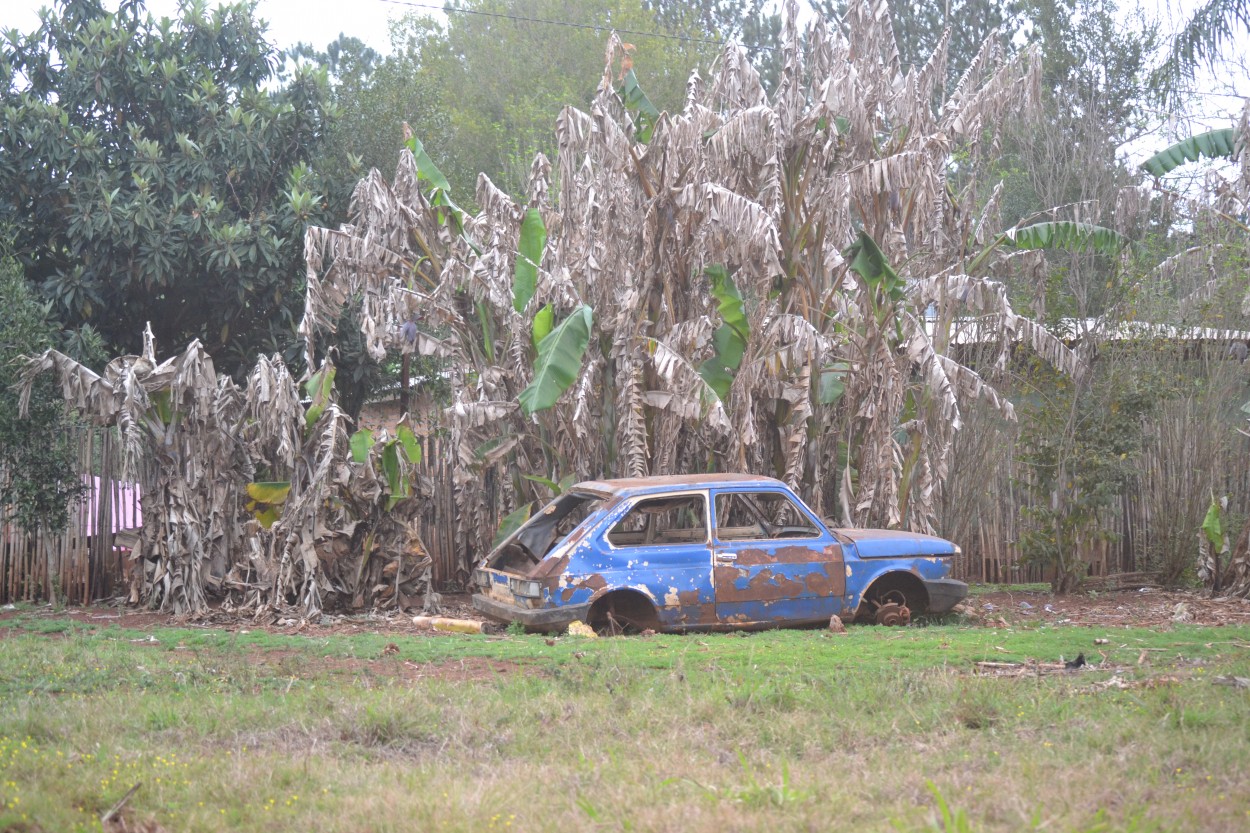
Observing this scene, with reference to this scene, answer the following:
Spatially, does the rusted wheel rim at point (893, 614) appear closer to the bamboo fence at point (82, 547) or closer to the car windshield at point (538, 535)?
the car windshield at point (538, 535)

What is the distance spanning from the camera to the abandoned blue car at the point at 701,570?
32.6 ft

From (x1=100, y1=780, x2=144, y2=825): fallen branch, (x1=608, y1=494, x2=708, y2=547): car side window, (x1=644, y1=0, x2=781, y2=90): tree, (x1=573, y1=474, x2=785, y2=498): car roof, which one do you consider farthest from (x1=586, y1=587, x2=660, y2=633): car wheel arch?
(x1=644, y1=0, x2=781, y2=90): tree

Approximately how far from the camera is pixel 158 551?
12203 millimetres

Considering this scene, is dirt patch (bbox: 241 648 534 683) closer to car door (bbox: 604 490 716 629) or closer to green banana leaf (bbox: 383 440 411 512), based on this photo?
car door (bbox: 604 490 716 629)

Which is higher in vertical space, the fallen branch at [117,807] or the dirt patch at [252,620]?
the dirt patch at [252,620]

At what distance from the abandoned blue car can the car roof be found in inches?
0.6

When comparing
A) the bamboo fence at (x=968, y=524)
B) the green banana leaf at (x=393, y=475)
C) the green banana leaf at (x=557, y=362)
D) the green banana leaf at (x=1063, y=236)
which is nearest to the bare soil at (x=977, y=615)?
the bamboo fence at (x=968, y=524)

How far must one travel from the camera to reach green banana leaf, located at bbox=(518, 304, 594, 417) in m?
11.0

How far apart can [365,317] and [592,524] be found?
466cm

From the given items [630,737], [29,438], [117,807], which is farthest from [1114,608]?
[29,438]

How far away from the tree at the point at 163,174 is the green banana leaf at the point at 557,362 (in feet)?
20.8

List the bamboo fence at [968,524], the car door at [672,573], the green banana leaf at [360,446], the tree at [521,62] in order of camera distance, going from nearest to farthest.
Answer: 1. the car door at [672,573]
2. the green banana leaf at [360,446]
3. the bamboo fence at [968,524]
4. the tree at [521,62]

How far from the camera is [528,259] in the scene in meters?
12.4

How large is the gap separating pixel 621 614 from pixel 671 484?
4.00 ft
